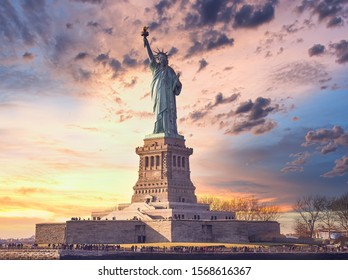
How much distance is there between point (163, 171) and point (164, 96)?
13.6 metres

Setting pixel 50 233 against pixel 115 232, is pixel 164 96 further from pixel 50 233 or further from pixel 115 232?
pixel 50 233

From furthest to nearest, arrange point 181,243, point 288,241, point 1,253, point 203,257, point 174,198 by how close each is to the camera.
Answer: point 174,198 < point 288,241 < point 181,243 < point 1,253 < point 203,257

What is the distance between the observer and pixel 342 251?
8169 cm

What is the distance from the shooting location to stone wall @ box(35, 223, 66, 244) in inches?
3602

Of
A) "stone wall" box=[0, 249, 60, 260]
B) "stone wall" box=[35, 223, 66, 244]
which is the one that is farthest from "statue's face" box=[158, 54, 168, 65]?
"stone wall" box=[0, 249, 60, 260]

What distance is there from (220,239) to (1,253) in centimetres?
3175

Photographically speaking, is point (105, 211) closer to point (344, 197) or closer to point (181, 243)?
point (181, 243)

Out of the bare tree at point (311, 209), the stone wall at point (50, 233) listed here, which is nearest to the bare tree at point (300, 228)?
the bare tree at point (311, 209)

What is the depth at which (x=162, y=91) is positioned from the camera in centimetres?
11225

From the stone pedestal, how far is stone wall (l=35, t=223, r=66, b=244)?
Result: 18.6 metres

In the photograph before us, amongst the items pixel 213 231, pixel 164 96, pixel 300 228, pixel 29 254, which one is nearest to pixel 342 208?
pixel 300 228

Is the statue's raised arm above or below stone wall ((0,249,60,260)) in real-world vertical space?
above

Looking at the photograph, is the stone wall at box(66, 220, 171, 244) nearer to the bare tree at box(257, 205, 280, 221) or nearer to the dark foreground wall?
the dark foreground wall
